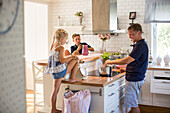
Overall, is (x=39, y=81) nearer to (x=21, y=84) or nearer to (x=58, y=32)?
(x=58, y=32)

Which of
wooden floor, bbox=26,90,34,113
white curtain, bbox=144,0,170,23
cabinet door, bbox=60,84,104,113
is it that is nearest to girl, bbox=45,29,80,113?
cabinet door, bbox=60,84,104,113

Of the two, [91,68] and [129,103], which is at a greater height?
[91,68]

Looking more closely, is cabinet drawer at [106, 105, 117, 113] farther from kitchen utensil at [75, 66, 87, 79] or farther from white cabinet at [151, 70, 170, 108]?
white cabinet at [151, 70, 170, 108]

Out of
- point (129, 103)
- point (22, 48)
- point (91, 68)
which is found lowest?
point (129, 103)

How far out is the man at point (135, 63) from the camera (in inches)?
148

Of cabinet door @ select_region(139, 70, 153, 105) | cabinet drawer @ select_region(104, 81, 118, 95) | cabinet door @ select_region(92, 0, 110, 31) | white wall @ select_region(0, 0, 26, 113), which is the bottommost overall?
cabinet door @ select_region(139, 70, 153, 105)

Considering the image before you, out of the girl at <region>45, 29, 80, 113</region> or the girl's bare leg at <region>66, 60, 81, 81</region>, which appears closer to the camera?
the girl at <region>45, 29, 80, 113</region>

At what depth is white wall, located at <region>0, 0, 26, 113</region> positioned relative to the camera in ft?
3.59

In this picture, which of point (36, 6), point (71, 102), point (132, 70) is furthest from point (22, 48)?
point (36, 6)

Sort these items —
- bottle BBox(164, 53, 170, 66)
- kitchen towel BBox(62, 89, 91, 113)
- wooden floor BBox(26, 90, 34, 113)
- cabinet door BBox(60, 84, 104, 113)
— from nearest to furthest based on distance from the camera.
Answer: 1. kitchen towel BBox(62, 89, 91, 113)
2. cabinet door BBox(60, 84, 104, 113)
3. wooden floor BBox(26, 90, 34, 113)
4. bottle BBox(164, 53, 170, 66)

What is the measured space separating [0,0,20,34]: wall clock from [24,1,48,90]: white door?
6.22 m

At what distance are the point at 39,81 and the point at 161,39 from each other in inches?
137

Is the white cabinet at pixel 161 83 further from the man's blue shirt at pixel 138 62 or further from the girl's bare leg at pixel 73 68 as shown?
the girl's bare leg at pixel 73 68

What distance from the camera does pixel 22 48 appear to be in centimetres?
120
